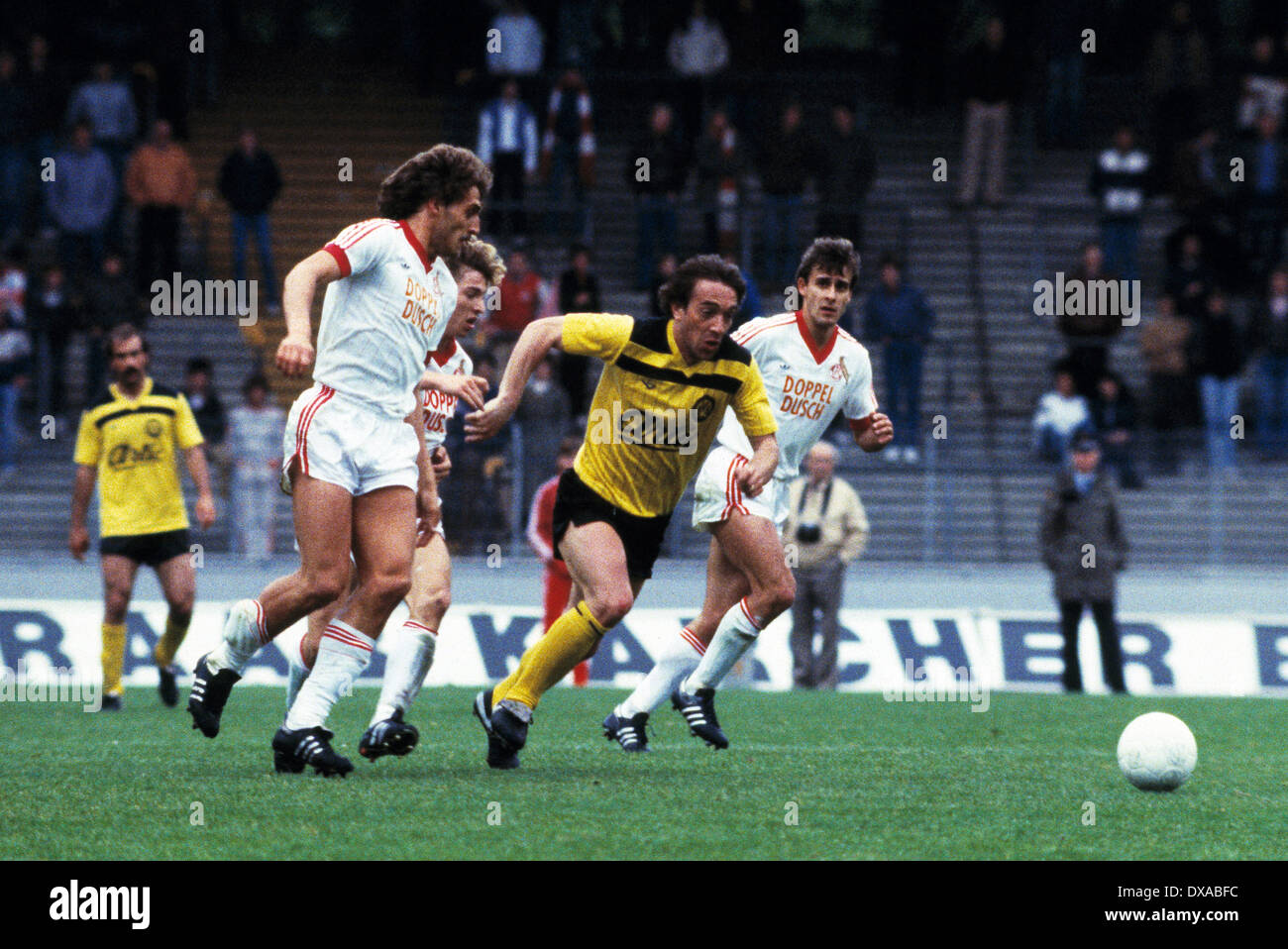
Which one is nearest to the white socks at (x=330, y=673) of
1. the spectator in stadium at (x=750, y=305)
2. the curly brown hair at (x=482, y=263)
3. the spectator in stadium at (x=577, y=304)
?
the curly brown hair at (x=482, y=263)

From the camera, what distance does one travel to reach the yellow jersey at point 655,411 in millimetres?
8891

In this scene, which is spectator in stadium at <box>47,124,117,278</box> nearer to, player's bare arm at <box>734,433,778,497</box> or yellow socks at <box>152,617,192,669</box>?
yellow socks at <box>152,617,192,669</box>

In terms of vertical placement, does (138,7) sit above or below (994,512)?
above

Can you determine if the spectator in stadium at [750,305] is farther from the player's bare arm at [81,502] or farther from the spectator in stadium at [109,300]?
the player's bare arm at [81,502]

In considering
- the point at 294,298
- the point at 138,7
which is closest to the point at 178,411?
the point at 294,298

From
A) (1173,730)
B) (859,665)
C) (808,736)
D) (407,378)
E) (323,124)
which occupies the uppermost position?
(323,124)

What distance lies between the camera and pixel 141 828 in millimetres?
6730

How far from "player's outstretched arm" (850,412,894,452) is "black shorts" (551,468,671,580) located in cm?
125

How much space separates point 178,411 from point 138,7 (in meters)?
13.8

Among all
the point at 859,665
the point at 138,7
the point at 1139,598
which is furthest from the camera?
the point at 138,7

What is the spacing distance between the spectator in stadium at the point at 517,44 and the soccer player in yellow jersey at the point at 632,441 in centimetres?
1532

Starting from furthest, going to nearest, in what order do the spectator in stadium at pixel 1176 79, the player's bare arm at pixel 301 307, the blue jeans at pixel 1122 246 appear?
1. the spectator in stadium at pixel 1176 79
2. the blue jeans at pixel 1122 246
3. the player's bare arm at pixel 301 307
